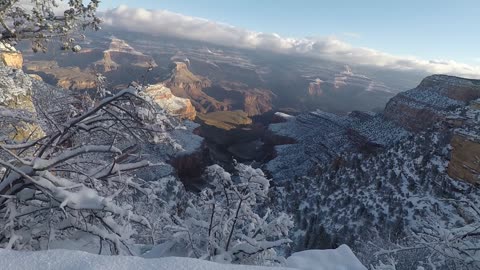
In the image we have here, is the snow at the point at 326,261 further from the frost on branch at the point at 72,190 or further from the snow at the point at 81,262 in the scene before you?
the snow at the point at 81,262

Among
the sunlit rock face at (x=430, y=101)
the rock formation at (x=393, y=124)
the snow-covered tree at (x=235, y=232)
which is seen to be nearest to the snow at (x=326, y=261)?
the snow-covered tree at (x=235, y=232)

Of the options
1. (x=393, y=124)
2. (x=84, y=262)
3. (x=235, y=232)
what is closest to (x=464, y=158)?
(x=235, y=232)

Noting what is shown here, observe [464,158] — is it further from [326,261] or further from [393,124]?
[393,124]

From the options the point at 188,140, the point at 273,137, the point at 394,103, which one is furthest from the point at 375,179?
the point at 273,137

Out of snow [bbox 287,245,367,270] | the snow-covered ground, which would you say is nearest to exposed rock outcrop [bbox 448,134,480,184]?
snow [bbox 287,245,367,270]

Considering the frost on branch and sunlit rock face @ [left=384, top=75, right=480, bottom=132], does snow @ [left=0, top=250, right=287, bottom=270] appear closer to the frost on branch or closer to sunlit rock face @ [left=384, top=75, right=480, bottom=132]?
the frost on branch

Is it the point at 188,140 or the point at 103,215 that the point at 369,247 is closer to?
the point at 103,215
